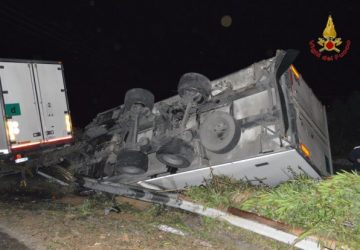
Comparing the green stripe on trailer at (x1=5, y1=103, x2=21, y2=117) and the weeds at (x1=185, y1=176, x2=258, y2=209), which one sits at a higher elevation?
the green stripe on trailer at (x1=5, y1=103, x2=21, y2=117)

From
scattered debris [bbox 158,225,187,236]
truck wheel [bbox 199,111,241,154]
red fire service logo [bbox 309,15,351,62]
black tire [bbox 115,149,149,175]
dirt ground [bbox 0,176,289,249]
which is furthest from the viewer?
red fire service logo [bbox 309,15,351,62]

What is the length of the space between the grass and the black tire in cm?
107

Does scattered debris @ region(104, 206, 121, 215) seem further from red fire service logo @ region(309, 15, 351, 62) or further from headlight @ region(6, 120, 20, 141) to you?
red fire service logo @ region(309, 15, 351, 62)

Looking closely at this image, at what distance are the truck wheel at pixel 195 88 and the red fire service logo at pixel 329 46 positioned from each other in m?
14.8

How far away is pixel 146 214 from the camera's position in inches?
217

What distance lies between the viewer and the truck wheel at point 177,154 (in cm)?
549

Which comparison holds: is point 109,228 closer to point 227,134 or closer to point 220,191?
point 220,191

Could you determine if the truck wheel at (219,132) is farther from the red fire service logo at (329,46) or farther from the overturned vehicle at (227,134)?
the red fire service logo at (329,46)

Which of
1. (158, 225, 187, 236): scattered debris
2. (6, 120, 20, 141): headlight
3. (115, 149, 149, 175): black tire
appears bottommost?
(158, 225, 187, 236): scattered debris

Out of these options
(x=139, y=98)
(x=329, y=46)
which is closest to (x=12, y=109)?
(x=139, y=98)

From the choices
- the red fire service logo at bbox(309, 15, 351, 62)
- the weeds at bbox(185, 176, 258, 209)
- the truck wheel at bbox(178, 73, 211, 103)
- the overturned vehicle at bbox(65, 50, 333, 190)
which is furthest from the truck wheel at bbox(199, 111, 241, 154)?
the red fire service logo at bbox(309, 15, 351, 62)

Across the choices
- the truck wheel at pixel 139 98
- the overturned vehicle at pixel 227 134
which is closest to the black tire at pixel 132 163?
the overturned vehicle at pixel 227 134

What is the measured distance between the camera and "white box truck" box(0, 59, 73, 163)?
22.7ft

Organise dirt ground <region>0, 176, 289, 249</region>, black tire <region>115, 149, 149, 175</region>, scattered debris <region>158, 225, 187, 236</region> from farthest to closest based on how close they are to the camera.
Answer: black tire <region>115, 149, 149, 175</region> < scattered debris <region>158, 225, 187, 236</region> < dirt ground <region>0, 176, 289, 249</region>
